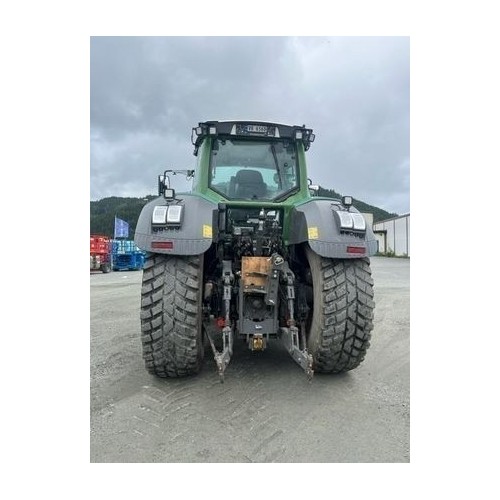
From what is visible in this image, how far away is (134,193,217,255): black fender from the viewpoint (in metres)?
3.13

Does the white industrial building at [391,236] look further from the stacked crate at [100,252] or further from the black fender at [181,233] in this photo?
the black fender at [181,233]

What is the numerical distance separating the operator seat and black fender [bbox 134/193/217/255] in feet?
2.31

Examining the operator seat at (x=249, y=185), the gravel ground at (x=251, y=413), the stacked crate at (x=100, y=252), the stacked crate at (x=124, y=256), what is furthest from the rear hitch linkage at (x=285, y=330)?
the stacked crate at (x=124, y=256)

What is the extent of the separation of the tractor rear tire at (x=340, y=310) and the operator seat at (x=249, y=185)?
1.00 metres

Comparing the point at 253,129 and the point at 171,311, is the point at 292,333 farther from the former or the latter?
the point at 253,129

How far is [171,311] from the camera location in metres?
3.13

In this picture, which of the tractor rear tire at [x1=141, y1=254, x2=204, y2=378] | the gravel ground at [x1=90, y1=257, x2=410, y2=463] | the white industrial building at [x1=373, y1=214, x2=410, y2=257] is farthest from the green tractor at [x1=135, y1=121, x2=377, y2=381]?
the white industrial building at [x1=373, y1=214, x2=410, y2=257]

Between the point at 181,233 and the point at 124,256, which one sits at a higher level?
the point at 181,233

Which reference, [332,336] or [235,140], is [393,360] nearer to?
[332,336]

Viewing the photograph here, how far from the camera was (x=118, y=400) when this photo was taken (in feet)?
10.3

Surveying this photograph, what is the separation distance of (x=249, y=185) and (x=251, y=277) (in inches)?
44.4

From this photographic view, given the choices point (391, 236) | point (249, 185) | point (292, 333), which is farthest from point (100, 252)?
point (391, 236)

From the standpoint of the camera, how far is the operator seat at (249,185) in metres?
4.00

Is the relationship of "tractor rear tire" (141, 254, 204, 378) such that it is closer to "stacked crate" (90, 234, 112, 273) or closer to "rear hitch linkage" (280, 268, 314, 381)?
"rear hitch linkage" (280, 268, 314, 381)
